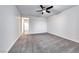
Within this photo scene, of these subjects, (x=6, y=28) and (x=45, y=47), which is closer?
(x=6, y=28)

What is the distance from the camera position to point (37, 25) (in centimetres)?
944

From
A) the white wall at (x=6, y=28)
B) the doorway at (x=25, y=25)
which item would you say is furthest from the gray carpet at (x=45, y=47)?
the doorway at (x=25, y=25)

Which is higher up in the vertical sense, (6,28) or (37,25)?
(6,28)

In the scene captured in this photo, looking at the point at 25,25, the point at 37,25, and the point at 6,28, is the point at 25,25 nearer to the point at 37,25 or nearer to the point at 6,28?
the point at 37,25

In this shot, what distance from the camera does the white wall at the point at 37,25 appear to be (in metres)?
9.10

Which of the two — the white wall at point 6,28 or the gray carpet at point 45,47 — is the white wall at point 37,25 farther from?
the white wall at point 6,28

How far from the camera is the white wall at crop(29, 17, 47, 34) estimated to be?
358 inches

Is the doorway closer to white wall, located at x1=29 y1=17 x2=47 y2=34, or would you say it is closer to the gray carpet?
white wall, located at x1=29 y1=17 x2=47 y2=34

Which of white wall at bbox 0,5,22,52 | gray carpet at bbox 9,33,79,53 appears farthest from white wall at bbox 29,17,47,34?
white wall at bbox 0,5,22,52

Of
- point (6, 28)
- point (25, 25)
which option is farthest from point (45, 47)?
point (25, 25)

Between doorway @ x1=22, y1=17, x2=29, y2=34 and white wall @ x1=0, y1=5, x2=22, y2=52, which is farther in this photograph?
doorway @ x1=22, y1=17, x2=29, y2=34
